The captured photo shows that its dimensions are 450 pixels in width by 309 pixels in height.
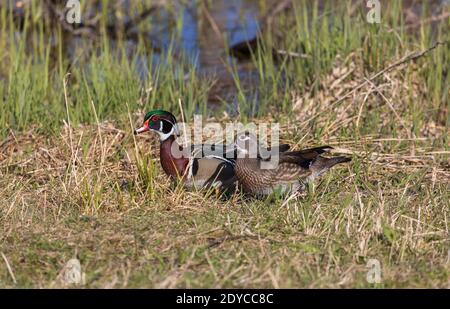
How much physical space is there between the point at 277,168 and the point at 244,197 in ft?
0.93

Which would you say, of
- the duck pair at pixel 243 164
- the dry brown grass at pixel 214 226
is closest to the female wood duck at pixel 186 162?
the duck pair at pixel 243 164

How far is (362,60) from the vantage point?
7.72 meters

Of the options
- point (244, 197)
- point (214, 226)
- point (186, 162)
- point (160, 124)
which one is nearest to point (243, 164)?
point (244, 197)

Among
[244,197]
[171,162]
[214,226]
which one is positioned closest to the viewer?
[214,226]

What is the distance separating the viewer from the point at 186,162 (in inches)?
245

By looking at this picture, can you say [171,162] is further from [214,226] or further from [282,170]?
[214,226]

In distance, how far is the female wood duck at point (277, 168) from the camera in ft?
19.6

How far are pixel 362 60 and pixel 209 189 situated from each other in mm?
2398

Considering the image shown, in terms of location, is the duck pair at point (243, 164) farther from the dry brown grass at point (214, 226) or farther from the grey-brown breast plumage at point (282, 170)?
the dry brown grass at point (214, 226)

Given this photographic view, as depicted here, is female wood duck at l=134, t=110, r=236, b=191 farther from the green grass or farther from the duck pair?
the green grass

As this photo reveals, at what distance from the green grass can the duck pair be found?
0.14m

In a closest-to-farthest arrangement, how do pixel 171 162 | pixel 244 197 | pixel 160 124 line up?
1. pixel 244 197
2. pixel 171 162
3. pixel 160 124

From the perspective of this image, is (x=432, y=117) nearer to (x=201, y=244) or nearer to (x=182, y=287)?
(x=201, y=244)

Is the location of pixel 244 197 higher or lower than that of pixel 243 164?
lower
